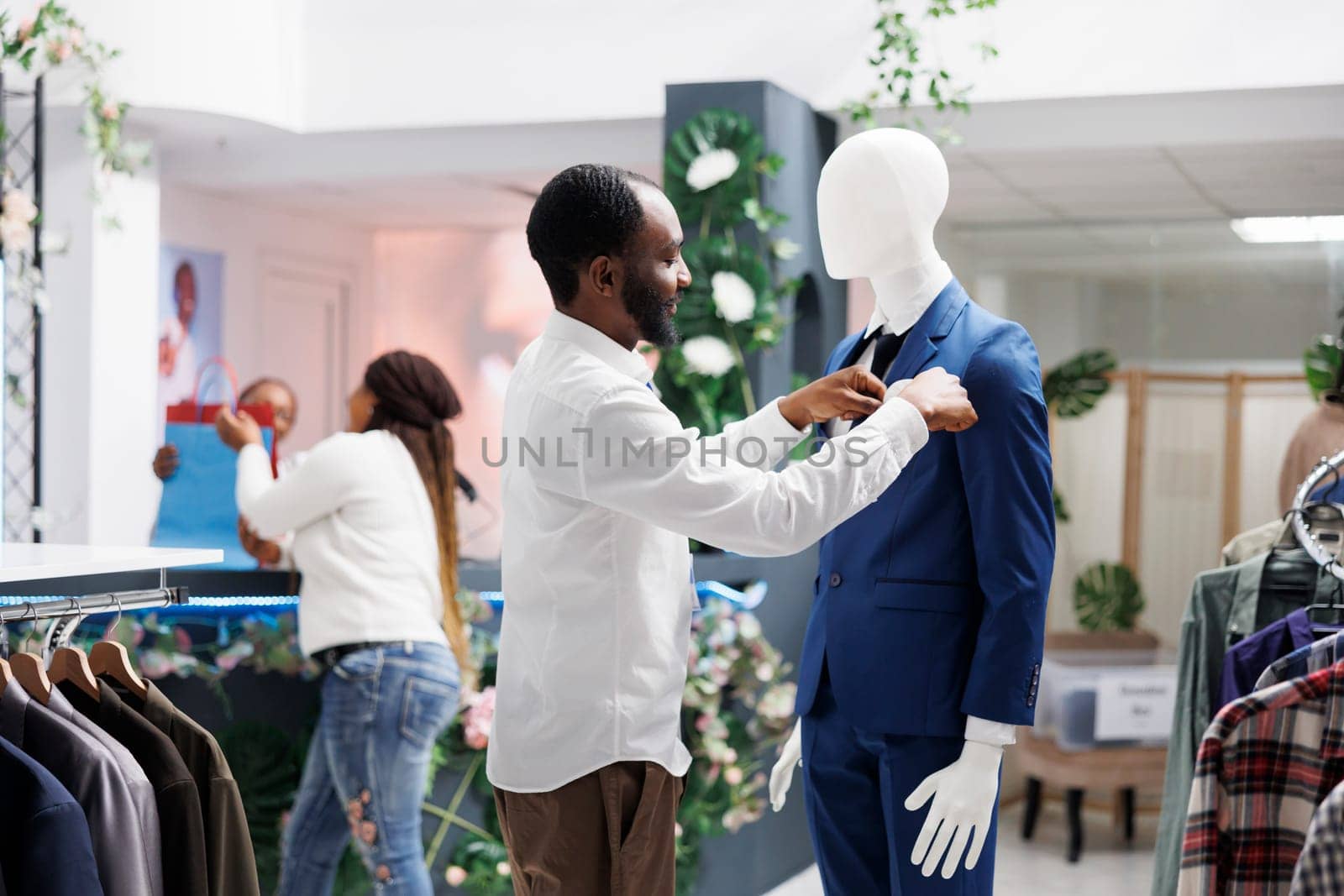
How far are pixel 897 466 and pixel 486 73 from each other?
13.7 ft

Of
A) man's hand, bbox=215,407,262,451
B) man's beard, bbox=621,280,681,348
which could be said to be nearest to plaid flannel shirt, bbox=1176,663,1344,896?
man's beard, bbox=621,280,681,348

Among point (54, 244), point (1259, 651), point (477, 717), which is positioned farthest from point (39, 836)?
point (54, 244)

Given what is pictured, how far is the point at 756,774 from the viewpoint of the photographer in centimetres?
413

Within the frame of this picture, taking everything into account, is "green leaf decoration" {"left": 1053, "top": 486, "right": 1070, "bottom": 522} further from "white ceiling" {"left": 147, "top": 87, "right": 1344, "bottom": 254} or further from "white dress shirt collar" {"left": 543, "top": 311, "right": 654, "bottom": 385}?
"white dress shirt collar" {"left": 543, "top": 311, "right": 654, "bottom": 385}

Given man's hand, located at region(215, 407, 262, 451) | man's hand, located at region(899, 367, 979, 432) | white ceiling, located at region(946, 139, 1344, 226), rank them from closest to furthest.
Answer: man's hand, located at region(899, 367, 979, 432) → man's hand, located at region(215, 407, 262, 451) → white ceiling, located at region(946, 139, 1344, 226)

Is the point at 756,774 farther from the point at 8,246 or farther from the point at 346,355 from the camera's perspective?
the point at 346,355

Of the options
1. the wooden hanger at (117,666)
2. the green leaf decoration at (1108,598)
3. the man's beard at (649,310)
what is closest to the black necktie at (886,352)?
the man's beard at (649,310)

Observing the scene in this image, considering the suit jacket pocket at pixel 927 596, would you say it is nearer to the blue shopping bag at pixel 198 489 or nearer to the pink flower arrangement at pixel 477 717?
the pink flower arrangement at pixel 477 717

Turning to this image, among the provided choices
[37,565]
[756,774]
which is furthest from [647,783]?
[756,774]

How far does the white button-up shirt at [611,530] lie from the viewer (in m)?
1.74

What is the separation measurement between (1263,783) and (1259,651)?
82cm

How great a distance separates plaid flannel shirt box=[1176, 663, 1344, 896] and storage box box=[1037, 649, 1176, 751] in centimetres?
401

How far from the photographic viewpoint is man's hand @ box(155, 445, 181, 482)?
3.59 m

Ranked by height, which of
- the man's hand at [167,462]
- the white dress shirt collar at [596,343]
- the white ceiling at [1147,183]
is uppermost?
the white ceiling at [1147,183]
